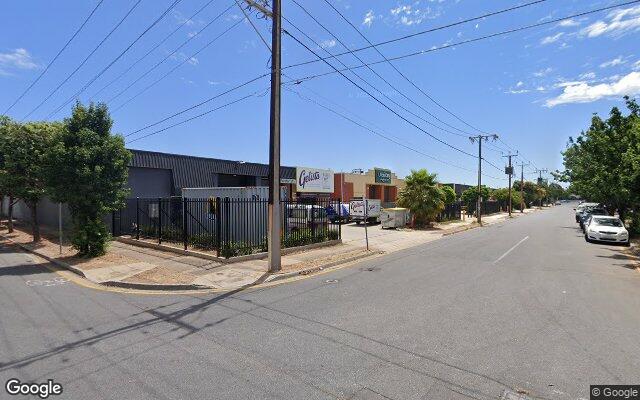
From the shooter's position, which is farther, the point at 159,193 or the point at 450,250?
the point at 159,193

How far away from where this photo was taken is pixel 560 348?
5.43m

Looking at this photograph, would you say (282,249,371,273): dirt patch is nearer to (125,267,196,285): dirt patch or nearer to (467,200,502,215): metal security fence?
(125,267,196,285): dirt patch

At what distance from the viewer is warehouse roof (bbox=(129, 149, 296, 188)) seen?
915 inches

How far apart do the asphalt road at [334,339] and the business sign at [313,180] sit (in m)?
12.3

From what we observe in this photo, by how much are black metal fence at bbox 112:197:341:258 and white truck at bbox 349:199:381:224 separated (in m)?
10.8

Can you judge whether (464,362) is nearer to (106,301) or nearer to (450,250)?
(106,301)

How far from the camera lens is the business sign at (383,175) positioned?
45.9m

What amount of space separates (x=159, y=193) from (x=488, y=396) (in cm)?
2354

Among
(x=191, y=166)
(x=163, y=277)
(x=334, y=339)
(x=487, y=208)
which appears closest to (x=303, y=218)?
(x=163, y=277)

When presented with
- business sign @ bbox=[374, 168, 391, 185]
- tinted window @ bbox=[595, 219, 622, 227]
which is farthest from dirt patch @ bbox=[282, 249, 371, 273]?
business sign @ bbox=[374, 168, 391, 185]

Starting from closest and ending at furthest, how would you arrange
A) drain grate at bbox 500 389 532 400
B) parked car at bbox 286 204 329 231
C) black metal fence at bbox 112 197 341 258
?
drain grate at bbox 500 389 532 400 < black metal fence at bbox 112 197 341 258 < parked car at bbox 286 204 329 231

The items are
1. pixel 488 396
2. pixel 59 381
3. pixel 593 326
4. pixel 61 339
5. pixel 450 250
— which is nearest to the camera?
pixel 488 396

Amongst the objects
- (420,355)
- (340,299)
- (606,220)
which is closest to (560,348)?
(420,355)

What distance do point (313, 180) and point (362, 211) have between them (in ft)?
23.4
